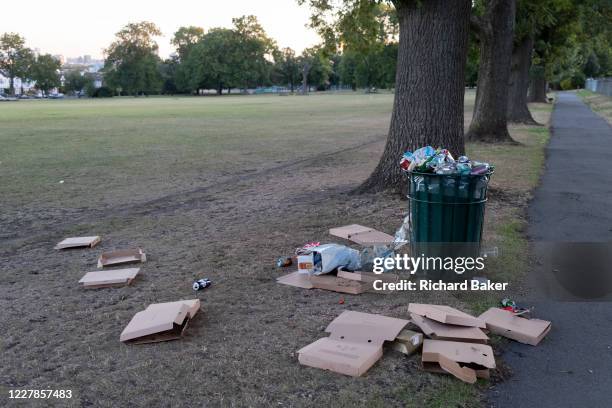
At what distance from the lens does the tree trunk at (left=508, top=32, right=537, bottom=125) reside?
25.4 m

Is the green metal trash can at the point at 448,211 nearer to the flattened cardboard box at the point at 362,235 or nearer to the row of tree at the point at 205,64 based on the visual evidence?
the flattened cardboard box at the point at 362,235

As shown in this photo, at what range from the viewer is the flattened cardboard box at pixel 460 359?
3674 mm

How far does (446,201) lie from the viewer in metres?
5.16

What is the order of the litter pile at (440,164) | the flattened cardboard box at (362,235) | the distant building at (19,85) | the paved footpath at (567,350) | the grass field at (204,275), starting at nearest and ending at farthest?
the paved footpath at (567,350) < the grass field at (204,275) < the litter pile at (440,164) < the flattened cardboard box at (362,235) < the distant building at (19,85)

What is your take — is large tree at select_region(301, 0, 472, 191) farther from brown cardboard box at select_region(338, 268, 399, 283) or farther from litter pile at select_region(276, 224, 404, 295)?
brown cardboard box at select_region(338, 268, 399, 283)

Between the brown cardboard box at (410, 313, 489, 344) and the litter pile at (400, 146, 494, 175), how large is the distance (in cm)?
143

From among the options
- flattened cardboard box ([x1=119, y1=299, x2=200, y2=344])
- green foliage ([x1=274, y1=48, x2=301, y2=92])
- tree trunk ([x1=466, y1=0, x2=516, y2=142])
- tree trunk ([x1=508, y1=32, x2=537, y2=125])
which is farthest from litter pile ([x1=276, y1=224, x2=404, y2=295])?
green foliage ([x1=274, y1=48, x2=301, y2=92])

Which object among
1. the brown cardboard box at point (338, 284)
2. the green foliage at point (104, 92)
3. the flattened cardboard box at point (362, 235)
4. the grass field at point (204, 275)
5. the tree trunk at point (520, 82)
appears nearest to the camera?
the grass field at point (204, 275)

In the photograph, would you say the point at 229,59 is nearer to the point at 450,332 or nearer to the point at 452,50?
the point at 452,50

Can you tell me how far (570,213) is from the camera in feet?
27.8

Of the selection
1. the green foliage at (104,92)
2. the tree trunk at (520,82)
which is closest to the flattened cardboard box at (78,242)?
the tree trunk at (520,82)

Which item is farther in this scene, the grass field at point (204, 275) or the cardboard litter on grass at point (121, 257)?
the cardboard litter on grass at point (121, 257)

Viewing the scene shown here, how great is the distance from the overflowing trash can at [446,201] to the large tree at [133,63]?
11574cm

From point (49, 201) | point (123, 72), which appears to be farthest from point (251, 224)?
point (123, 72)
